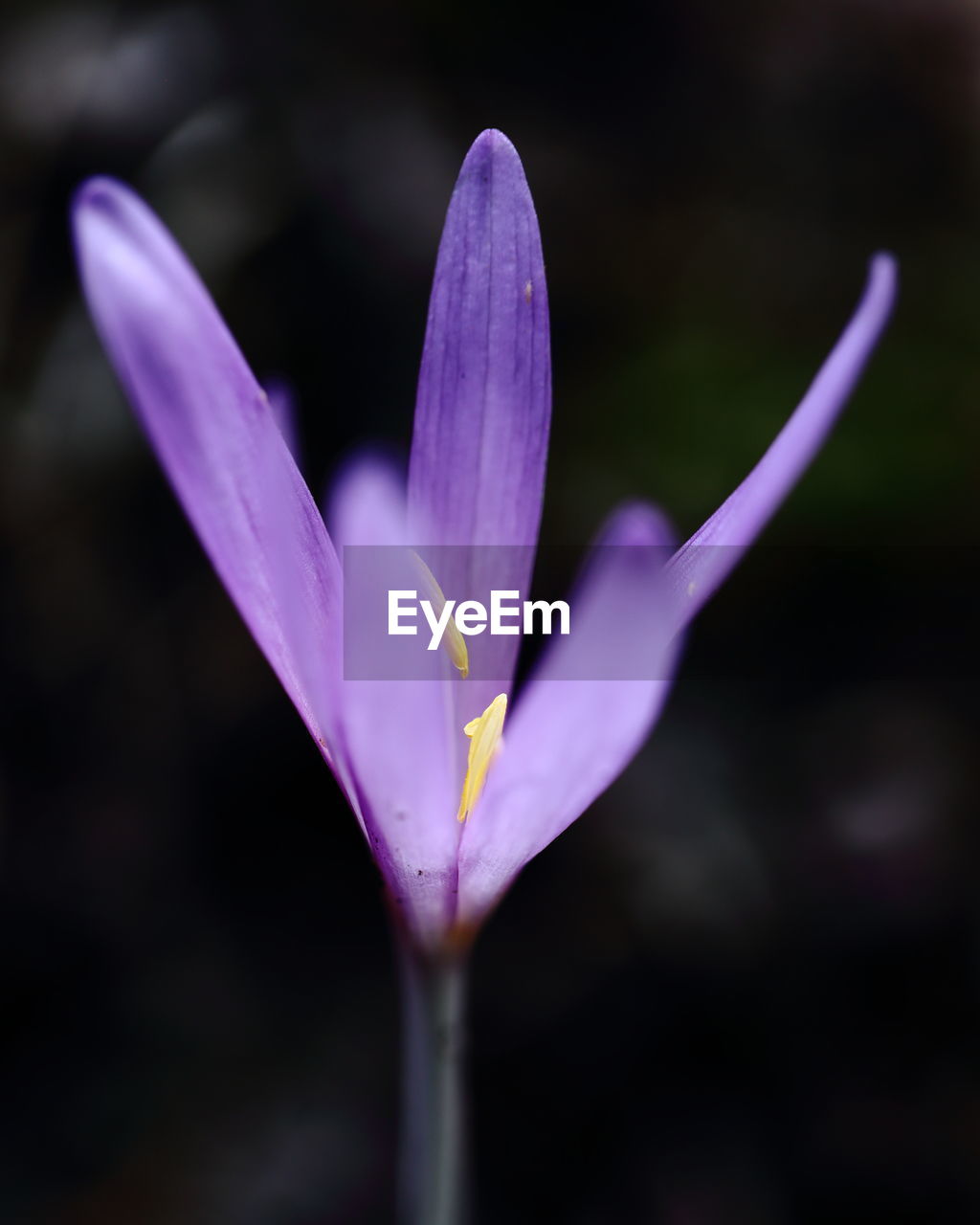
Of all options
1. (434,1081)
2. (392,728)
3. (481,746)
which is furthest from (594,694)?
(434,1081)

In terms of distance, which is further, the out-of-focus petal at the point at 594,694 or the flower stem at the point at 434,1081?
the flower stem at the point at 434,1081

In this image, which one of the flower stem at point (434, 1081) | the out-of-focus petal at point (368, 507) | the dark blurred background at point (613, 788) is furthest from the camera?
the dark blurred background at point (613, 788)

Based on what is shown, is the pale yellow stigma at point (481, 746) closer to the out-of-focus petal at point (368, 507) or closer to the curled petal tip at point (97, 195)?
the out-of-focus petal at point (368, 507)

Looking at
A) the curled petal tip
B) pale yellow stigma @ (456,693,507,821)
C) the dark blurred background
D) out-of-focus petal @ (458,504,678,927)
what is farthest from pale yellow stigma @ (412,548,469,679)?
the dark blurred background

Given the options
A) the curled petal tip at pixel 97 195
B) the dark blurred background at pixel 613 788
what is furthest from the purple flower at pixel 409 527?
the dark blurred background at pixel 613 788

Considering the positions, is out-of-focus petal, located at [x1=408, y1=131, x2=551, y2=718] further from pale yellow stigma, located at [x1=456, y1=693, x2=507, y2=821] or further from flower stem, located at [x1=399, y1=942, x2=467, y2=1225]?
flower stem, located at [x1=399, y1=942, x2=467, y2=1225]
